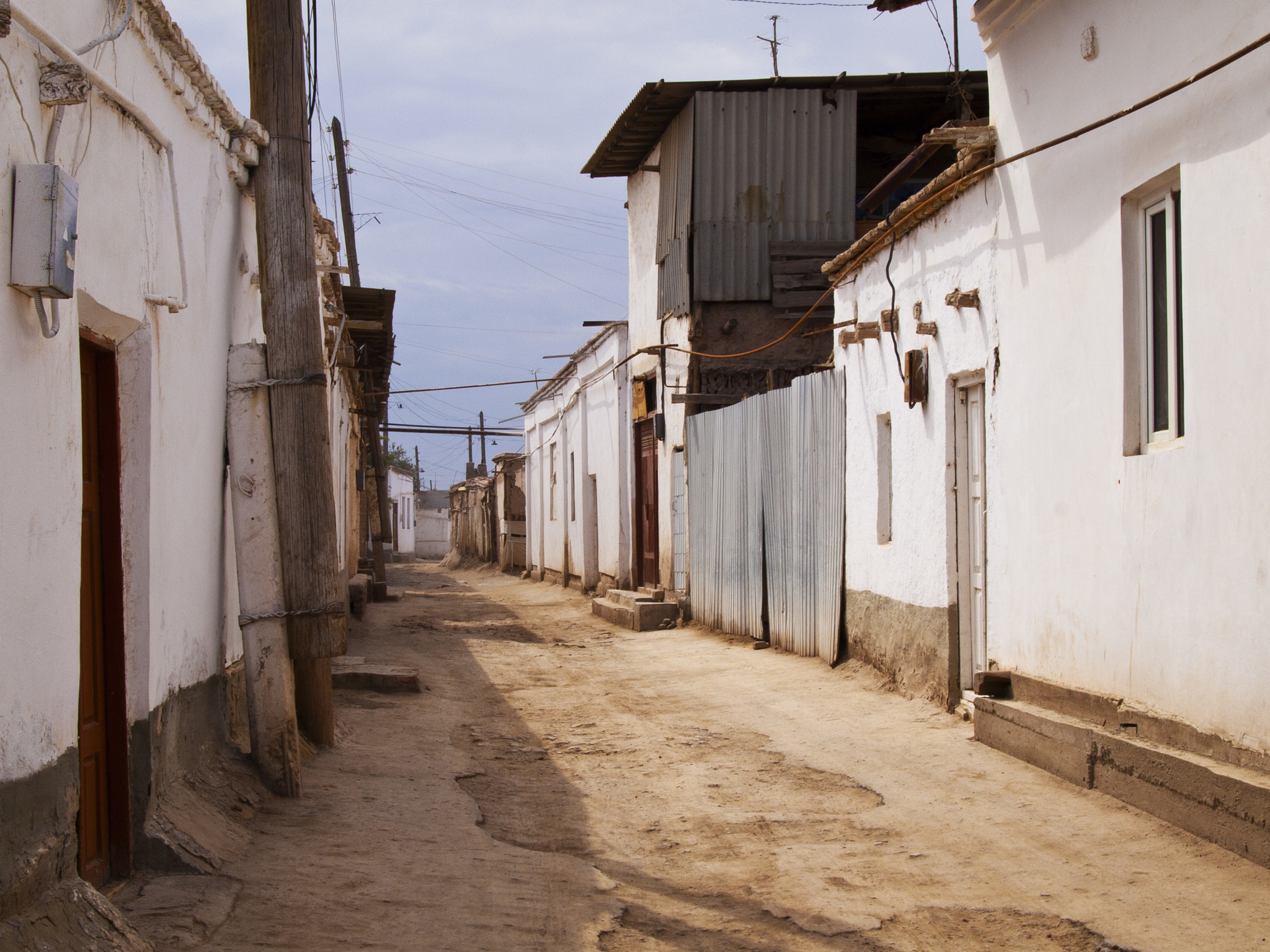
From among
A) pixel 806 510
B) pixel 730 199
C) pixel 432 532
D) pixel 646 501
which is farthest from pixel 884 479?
pixel 432 532

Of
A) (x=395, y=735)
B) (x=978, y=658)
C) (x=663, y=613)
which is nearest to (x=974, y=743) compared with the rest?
(x=978, y=658)

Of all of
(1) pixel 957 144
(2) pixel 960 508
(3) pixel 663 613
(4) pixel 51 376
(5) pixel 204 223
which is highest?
(1) pixel 957 144

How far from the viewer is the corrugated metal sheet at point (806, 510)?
397 inches

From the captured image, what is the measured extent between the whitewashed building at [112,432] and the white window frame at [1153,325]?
446 centimetres

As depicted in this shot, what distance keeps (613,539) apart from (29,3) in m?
15.8

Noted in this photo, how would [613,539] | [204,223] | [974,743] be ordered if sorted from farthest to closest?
[613,539] < [974,743] < [204,223]

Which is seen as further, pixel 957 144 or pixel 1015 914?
pixel 957 144

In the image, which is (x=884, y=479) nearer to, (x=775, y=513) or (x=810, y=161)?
(x=775, y=513)

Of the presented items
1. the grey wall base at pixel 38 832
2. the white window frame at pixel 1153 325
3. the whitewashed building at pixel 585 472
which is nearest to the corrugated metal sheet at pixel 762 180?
the whitewashed building at pixel 585 472

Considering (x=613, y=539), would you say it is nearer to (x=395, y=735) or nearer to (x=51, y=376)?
(x=395, y=735)

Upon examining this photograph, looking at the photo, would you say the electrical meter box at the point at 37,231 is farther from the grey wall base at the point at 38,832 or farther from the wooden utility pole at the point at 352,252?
the wooden utility pole at the point at 352,252

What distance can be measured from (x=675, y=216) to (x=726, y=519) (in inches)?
187

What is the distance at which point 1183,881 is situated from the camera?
4238 millimetres

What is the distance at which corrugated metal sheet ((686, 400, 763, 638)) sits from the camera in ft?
39.6
